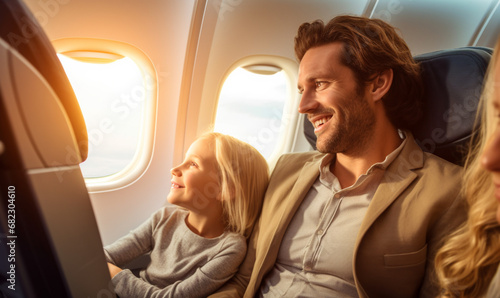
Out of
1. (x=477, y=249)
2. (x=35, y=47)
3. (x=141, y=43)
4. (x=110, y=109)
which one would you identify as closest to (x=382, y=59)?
(x=477, y=249)

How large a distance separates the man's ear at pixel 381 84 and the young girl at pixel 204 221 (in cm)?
65

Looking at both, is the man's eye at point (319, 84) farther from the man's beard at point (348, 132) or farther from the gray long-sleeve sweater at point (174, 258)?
the gray long-sleeve sweater at point (174, 258)

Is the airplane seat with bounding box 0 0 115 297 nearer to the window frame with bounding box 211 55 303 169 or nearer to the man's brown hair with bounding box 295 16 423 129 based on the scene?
the man's brown hair with bounding box 295 16 423 129

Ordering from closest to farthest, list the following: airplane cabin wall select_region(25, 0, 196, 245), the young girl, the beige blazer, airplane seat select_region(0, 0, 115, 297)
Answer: airplane seat select_region(0, 0, 115, 297)
the beige blazer
the young girl
airplane cabin wall select_region(25, 0, 196, 245)

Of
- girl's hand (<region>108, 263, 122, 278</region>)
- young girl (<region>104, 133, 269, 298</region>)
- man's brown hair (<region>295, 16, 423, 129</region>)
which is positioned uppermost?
man's brown hair (<region>295, 16, 423, 129</region>)

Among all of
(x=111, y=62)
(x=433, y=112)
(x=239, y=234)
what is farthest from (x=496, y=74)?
(x=111, y=62)

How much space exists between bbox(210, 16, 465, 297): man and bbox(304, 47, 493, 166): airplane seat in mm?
59

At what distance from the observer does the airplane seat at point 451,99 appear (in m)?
1.44

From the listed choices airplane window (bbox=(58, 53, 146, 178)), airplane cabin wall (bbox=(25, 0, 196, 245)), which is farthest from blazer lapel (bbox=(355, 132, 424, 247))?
airplane window (bbox=(58, 53, 146, 178))

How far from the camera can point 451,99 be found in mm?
1518


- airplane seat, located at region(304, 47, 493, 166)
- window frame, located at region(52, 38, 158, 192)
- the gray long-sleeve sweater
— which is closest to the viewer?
airplane seat, located at region(304, 47, 493, 166)

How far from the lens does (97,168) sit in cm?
254

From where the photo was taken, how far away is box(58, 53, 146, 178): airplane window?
7.99 feet

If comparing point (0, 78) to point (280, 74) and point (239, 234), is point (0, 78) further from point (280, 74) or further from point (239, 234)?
point (280, 74)
